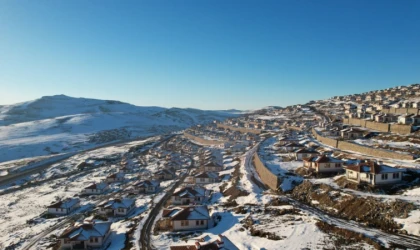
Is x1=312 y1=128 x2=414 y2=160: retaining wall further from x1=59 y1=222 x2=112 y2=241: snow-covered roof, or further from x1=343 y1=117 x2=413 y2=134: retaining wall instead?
x1=59 y1=222 x2=112 y2=241: snow-covered roof

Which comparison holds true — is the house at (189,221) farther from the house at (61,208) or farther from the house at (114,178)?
the house at (114,178)

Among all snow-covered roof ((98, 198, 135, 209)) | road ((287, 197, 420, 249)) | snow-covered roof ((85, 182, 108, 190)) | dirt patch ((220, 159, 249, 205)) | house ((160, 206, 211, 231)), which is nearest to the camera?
road ((287, 197, 420, 249))

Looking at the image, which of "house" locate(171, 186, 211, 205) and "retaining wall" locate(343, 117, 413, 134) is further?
"retaining wall" locate(343, 117, 413, 134)

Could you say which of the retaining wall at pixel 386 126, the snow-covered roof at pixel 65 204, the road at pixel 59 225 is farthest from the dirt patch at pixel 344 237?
the retaining wall at pixel 386 126

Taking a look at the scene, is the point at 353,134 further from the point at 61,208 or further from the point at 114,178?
the point at 61,208

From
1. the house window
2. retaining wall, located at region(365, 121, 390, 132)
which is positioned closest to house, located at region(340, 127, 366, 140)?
retaining wall, located at region(365, 121, 390, 132)

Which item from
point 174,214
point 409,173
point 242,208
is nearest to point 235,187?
point 242,208

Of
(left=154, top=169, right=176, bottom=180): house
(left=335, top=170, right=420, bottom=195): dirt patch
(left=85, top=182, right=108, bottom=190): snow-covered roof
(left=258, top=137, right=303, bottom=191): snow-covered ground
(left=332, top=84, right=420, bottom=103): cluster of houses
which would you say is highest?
(left=332, top=84, right=420, bottom=103): cluster of houses
